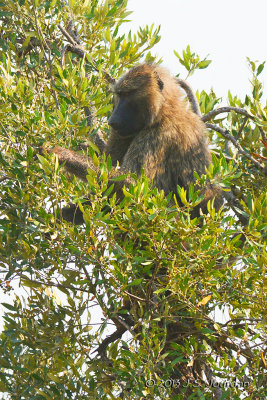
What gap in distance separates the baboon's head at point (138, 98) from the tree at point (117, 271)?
40.8 inches

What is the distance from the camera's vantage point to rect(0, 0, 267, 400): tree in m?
3.82

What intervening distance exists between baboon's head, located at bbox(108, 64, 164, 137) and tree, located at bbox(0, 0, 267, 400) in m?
1.04

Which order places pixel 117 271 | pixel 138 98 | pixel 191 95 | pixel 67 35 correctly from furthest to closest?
pixel 138 98 < pixel 191 95 < pixel 67 35 < pixel 117 271

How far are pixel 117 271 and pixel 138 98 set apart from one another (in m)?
3.12

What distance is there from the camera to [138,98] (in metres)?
6.43

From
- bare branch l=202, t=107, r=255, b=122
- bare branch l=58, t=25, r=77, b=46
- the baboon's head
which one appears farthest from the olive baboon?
bare branch l=58, t=25, r=77, b=46

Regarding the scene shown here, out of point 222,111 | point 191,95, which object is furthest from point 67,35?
point 222,111

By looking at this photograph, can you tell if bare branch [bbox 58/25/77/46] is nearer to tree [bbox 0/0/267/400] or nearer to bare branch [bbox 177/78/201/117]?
tree [bbox 0/0/267/400]

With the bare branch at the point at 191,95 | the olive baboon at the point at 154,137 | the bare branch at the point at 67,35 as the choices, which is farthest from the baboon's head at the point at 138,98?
the bare branch at the point at 67,35

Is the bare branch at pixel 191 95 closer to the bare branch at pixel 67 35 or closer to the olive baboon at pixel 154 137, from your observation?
the olive baboon at pixel 154 137

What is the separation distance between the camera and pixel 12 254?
4.65m

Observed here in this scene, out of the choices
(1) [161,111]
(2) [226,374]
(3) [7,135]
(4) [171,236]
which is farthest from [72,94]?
(2) [226,374]

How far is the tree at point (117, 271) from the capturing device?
12.5 ft

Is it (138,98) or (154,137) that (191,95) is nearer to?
(138,98)
